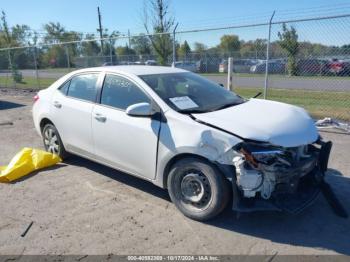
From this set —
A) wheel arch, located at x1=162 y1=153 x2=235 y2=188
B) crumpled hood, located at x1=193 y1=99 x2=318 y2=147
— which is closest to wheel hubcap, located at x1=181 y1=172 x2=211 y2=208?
wheel arch, located at x1=162 y1=153 x2=235 y2=188

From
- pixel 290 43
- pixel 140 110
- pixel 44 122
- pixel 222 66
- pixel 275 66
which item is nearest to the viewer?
pixel 140 110

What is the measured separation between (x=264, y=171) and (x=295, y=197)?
24.2 inches

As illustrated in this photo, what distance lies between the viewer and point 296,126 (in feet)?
12.3

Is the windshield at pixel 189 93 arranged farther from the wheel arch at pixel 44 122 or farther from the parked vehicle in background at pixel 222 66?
the parked vehicle in background at pixel 222 66

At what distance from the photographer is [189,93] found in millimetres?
4477

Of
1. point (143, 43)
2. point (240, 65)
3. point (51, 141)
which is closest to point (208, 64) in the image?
point (240, 65)

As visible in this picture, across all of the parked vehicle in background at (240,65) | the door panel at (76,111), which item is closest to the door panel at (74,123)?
the door panel at (76,111)

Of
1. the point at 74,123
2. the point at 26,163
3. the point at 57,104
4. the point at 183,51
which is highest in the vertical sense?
the point at 183,51

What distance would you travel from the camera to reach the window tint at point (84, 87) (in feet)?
16.1

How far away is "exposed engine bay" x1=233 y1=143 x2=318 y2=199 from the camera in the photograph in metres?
3.35

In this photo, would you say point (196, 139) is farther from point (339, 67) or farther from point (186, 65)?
point (186, 65)

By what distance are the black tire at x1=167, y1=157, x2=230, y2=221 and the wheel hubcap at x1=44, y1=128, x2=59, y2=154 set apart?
2.62 m

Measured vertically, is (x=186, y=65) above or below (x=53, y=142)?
above

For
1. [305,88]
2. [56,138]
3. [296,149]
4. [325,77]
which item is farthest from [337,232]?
[305,88]
